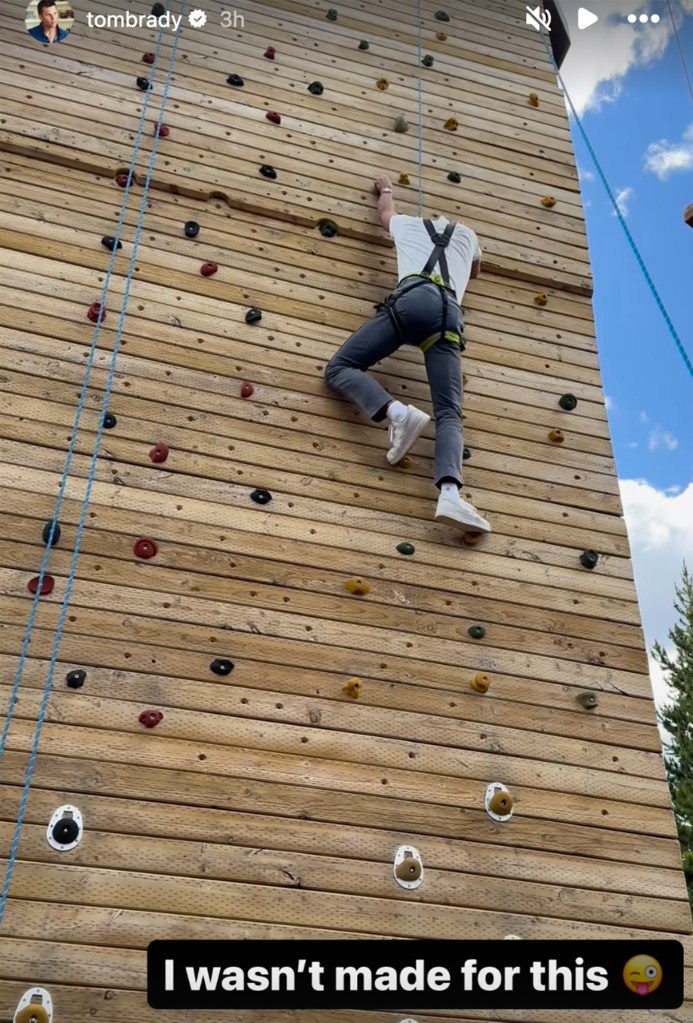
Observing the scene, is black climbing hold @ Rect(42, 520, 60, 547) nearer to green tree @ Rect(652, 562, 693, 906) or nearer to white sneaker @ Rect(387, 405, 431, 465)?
white sneaker @ Rect(387, 405, 431, 465)

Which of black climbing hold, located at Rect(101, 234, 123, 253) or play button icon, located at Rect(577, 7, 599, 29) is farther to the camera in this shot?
play button icon, located at Rect(577, 7, 599, 29)

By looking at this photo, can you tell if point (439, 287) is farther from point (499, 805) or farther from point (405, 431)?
point (499, 805)

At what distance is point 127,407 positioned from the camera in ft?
10.1

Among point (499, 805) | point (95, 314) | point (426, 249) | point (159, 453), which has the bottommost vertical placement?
point (499, 805)

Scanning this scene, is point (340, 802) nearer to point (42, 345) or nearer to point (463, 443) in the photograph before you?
point (463, 443)

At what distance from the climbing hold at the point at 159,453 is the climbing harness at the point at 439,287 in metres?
0.89

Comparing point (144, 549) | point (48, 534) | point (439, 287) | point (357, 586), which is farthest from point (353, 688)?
point (439, 287)

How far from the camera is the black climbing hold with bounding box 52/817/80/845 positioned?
2318 mm

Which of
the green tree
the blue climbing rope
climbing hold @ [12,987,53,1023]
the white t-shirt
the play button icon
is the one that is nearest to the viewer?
climbing hold @ [12,987,53,1023]

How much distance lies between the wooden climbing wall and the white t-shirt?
28 centimetres

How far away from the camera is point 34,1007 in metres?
2.11

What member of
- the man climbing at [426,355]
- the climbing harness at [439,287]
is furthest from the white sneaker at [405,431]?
the climbing harness at [439,287]

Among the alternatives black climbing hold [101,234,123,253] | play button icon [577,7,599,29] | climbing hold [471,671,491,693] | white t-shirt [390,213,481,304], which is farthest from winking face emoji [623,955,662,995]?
play button icon [577,7,599,29]
